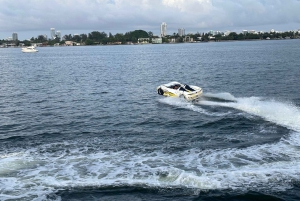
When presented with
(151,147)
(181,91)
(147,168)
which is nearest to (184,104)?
(181,91)

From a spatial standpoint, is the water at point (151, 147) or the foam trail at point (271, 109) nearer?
the water at point (151, 147)

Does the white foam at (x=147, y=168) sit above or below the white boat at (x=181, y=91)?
below

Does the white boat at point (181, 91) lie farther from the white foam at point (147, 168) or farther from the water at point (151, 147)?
the white foam at point (147, 168)

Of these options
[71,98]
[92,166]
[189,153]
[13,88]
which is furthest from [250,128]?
[13,88]

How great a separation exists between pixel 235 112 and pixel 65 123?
51.6ft

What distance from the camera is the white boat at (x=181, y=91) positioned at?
129ft

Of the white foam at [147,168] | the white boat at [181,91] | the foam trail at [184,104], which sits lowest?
the white foam at [147,168]

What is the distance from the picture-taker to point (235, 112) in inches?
1287

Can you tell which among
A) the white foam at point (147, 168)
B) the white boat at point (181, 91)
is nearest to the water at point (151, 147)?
the white foam at point (147, 168)

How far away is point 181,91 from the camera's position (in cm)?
4053

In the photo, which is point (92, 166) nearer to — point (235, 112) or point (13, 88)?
point (235, 112)

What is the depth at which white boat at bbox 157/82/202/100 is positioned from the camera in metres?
39.4

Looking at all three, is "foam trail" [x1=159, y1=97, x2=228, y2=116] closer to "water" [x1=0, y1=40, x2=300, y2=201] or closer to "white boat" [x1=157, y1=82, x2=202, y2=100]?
"water" [x1=0, y1=40, x2=300, y2=201]

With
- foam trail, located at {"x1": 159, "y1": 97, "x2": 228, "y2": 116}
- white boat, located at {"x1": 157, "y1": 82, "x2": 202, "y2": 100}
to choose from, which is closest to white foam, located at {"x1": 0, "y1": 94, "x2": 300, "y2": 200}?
foam trail, located at {"x1": 159, "y1": 97, "x2": 228, "y2": 116}
